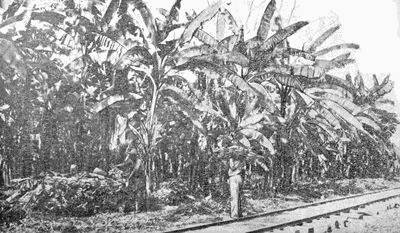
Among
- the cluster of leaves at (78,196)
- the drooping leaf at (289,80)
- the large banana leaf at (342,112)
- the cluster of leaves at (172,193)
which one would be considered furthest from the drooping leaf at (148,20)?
the large banana leaf at (342,112)

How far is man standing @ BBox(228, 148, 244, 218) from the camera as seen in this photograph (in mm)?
9344

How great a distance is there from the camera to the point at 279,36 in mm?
9477

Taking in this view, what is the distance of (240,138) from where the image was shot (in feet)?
31.4

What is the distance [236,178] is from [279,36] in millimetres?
3484

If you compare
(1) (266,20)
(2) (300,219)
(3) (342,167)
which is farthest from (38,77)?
(3) (342,167)

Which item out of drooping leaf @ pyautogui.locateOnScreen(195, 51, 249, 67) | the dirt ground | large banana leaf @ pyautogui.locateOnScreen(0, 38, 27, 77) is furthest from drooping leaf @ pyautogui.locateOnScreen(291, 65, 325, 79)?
large banana leaf @ pyautogui.locateOnScreen(0, 38, 27, 77)

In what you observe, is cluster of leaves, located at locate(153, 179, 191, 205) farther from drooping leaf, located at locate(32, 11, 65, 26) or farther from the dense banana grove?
drooping leaf, located at locate(32, 11, 65, 26)

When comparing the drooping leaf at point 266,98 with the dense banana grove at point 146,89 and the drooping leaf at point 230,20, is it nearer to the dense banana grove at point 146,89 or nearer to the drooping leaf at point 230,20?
the dense banana grove at point 146,89

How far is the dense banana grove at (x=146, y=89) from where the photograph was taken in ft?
29.1

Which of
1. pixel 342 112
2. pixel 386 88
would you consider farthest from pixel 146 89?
pixel 386 88

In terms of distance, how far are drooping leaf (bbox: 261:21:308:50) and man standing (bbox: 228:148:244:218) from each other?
2.60m

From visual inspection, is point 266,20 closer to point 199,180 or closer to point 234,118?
point 234,118

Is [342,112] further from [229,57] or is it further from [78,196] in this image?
[78,196]

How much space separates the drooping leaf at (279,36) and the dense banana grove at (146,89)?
26 millimetres
